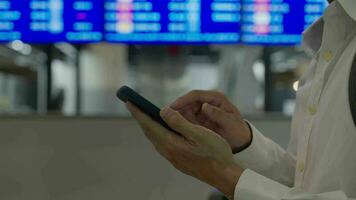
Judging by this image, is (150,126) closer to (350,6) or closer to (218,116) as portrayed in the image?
(218,116)

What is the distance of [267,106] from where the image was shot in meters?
2.25

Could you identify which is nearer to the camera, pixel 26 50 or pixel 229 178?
pixel 229 178

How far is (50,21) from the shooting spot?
190 centimetres

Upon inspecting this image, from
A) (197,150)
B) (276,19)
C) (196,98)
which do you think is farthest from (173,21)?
(197,150)

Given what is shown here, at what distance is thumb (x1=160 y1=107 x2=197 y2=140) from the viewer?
812 millimetres

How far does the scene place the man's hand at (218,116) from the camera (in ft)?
3.64

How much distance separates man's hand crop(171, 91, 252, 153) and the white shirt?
15 cm

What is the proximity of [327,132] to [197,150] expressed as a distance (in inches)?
8.7

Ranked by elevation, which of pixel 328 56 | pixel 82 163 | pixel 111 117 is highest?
pixel 328 56

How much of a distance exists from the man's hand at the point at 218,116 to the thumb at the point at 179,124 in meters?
0.27

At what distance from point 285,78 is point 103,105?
1036 mm

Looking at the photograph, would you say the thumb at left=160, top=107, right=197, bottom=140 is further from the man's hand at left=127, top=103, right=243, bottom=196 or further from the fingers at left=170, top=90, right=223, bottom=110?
the fingers at left=170, top=90, right=223, bottom=110

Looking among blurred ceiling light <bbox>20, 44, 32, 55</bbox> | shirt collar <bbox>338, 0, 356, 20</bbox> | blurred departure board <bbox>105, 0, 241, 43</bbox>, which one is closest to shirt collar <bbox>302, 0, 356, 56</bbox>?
shirt collar <bbox>338, 0, 356, 20</bbox>

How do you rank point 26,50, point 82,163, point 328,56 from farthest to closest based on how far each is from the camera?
point 26,50
point 82,163
point 328,56
